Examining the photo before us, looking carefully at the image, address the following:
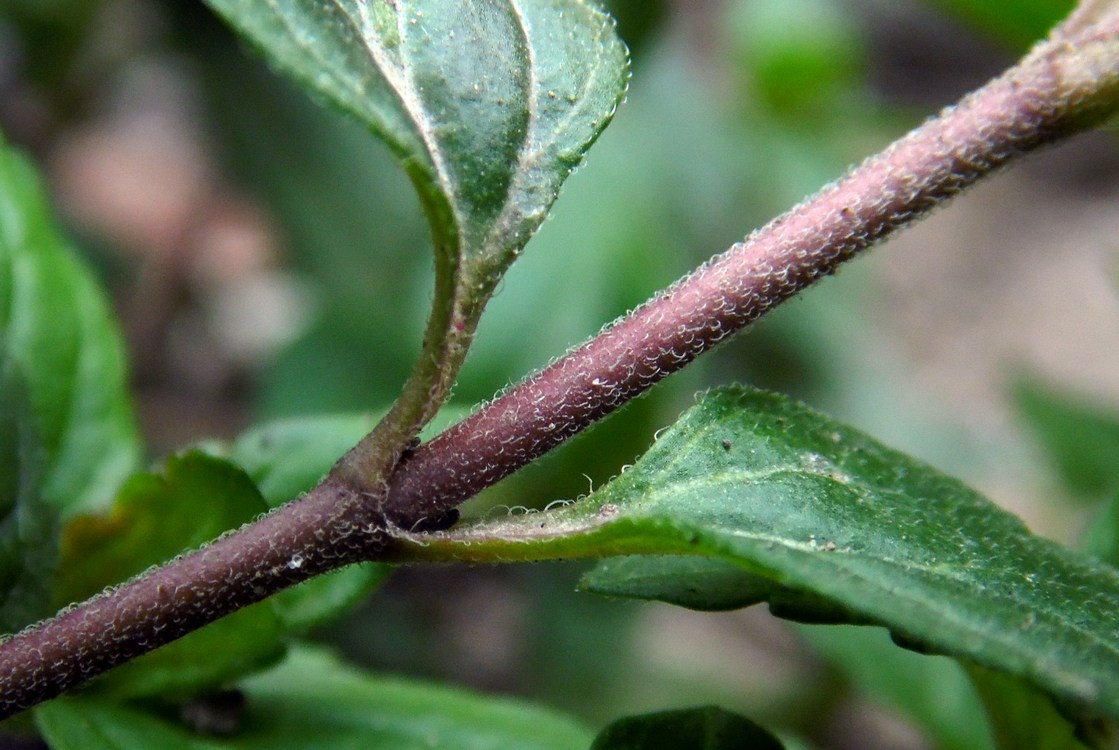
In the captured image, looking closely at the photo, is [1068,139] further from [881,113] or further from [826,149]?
[881,113]

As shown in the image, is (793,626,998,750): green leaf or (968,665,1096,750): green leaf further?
(793,626,998,750): green leaf

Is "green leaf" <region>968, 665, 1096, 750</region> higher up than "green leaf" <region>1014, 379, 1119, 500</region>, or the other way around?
"green leaf" <region>1014, 379, 1119, 500</region>

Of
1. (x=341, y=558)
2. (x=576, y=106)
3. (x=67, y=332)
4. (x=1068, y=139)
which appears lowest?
(x=67, y=332)

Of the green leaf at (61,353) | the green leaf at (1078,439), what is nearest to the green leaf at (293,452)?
the green leaf at (61,353)

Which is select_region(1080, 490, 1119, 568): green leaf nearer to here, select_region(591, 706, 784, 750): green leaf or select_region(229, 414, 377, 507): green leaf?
select_region(591, 706, 784, 750): green leaf

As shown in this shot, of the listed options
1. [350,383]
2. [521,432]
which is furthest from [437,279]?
[350,383]

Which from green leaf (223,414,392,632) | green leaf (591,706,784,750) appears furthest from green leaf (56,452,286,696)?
green leaf (591,706,784,750)

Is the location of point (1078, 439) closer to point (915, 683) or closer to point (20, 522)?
point (915, 683)
